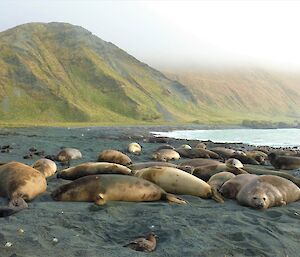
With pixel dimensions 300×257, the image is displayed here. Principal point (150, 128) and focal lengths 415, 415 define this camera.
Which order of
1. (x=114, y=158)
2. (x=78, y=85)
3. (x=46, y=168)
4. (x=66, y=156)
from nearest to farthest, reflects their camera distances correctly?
1. (x=46, y=168)
2. (x=114, y=158)
3. (x=66, y=156)
4. (x=78, y=85)

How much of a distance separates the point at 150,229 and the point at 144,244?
35.4 inches

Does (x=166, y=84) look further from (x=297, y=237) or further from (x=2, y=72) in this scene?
(x=297, y=237)

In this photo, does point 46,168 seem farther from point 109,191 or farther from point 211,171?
point 211,171

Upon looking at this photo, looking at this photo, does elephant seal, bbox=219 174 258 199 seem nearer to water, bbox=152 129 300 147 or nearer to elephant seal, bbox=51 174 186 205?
elephant seal, bbox=51 174 186 205

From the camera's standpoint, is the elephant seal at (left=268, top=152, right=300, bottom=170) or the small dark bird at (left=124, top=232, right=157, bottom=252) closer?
the small dark bird at (left=124, top=232, right=157, bottom=252)

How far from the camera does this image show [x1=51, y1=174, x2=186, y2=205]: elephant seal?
28.5 feet

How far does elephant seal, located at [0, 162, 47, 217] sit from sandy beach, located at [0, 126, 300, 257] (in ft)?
0.68

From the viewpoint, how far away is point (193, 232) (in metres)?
6.95

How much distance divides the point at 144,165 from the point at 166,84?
157 meters

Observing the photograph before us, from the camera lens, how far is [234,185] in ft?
32.0

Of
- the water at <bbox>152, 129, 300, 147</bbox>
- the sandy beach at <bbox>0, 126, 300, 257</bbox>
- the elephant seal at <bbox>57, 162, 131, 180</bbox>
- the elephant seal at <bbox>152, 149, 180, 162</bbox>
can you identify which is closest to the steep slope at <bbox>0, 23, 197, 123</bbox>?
the water at <bbox>152, 129, 300, 147</bbox>

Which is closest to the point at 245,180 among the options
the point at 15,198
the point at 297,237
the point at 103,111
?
the point at 297,237

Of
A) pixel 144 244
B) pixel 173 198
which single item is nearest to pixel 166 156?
pixel 173 198

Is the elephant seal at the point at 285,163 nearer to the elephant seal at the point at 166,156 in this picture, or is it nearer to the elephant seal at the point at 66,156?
the elephant seal at the point at 166,156
